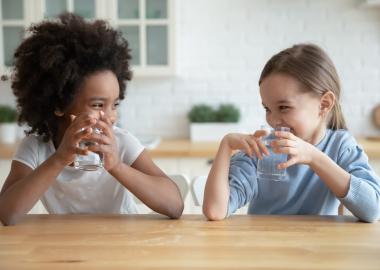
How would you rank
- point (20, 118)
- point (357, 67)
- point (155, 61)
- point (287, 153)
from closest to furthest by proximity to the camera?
point (287, 153) → point (20, 118) → point (155, 61) → point (357, 67)

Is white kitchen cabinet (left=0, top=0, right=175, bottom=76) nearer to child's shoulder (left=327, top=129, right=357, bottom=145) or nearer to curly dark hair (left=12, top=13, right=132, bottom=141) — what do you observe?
curly dark hair (left=12, top=13, right=132, bottom=141)

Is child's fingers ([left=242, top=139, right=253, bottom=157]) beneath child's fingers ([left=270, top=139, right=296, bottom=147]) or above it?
beneath

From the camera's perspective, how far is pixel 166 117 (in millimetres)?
3113

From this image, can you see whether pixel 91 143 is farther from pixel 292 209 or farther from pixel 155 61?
pixel 155 61

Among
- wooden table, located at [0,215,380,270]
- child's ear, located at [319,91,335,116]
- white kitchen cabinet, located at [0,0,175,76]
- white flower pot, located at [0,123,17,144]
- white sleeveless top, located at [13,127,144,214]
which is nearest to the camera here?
wooden table, located at [0,215,380,270]

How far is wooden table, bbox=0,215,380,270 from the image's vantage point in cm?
88

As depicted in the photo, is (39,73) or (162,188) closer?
(162,188)

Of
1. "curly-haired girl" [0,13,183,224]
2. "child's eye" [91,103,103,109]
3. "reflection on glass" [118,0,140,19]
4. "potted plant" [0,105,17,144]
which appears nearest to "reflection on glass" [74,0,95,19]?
"reflection on glass" [118,0,140,19]

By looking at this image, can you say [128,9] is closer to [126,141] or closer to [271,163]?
[126,141]

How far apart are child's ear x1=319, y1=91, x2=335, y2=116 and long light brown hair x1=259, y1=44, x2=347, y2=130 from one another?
1 centimetres

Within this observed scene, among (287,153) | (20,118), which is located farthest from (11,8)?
(287,153)

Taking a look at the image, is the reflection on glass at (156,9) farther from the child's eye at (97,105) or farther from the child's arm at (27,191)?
the child's arm at (27,191)

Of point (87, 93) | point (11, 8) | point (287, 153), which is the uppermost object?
point (11, 8)

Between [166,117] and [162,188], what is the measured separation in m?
1.84
